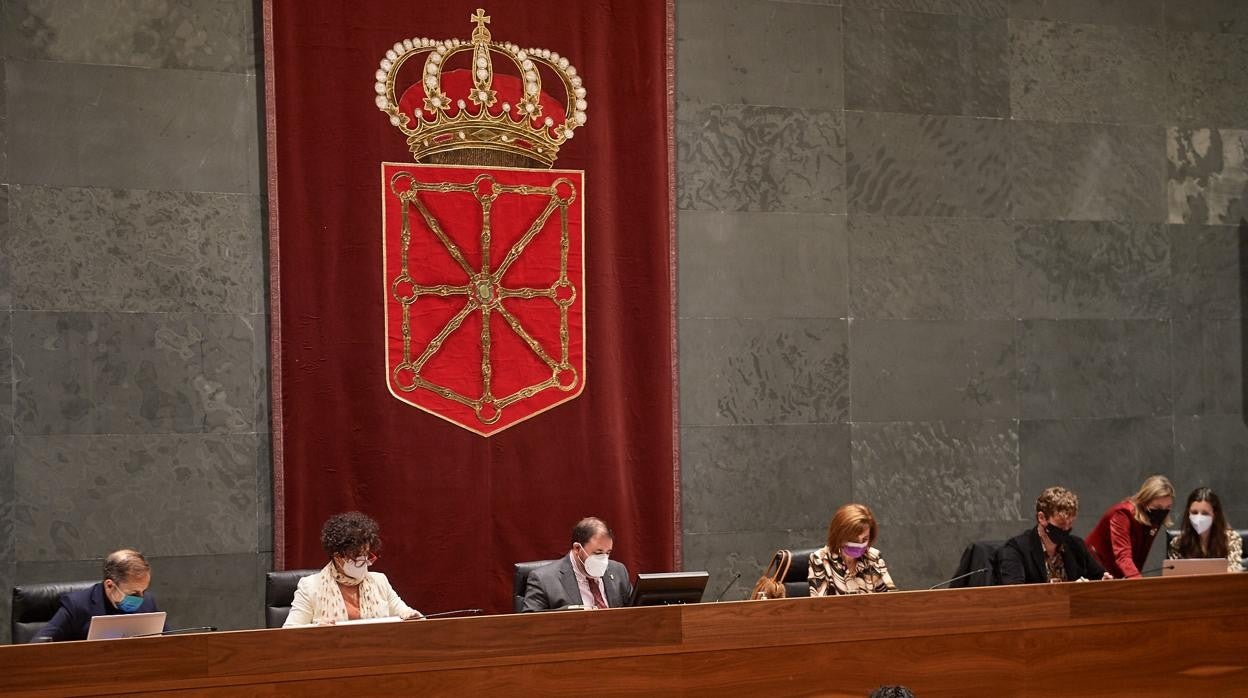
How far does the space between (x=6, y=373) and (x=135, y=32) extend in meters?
1.57

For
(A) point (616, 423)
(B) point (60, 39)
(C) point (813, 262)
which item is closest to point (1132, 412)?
(C) point (813, 262)

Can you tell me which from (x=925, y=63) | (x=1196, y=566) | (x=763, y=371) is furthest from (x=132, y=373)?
(x=1196, y=566)

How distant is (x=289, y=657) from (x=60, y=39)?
10.8ft

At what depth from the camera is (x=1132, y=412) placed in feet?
23.5

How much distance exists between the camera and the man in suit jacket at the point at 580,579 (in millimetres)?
5035

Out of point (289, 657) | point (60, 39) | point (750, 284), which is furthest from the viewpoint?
point (750, 284)

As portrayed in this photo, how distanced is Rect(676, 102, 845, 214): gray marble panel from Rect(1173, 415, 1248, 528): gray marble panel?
240 centimetres

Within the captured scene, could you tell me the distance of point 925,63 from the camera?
22.6ft

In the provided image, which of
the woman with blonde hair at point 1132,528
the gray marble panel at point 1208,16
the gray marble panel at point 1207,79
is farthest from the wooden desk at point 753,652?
the gray marble panel at point 1208,16

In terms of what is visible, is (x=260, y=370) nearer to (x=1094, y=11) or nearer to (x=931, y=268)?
(x=931, y=268)

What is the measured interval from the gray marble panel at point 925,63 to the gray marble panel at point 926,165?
8 centimetres

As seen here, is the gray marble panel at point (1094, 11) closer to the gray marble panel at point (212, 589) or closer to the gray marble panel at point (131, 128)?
the gray marble panel at point (131, 128)

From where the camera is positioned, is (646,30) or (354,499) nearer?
(354,499)

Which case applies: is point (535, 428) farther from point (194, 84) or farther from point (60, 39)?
point (60, 39)
